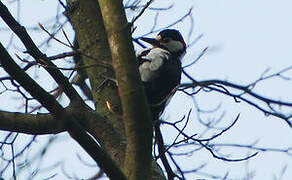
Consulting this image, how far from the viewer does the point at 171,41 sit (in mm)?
5957

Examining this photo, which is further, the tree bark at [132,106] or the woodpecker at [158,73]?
the woodpecker at [158,73]

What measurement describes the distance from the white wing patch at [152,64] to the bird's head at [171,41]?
1.65ft

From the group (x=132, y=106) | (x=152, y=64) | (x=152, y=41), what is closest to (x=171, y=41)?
(x=152, y=41)

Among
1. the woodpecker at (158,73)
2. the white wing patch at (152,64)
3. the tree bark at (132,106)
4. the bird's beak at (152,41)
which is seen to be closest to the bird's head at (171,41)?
the bird's beak at (152,41)

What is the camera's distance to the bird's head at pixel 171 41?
5.89m

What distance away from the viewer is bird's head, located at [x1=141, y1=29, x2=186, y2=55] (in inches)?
232

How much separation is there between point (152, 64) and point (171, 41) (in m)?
0.92

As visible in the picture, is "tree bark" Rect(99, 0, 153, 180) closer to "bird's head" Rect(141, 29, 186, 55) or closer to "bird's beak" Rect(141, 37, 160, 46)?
"bird's beak" Rect(141, 37, 160, 46)

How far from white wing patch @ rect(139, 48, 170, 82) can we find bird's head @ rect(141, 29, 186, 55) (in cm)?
50

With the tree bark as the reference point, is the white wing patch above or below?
above

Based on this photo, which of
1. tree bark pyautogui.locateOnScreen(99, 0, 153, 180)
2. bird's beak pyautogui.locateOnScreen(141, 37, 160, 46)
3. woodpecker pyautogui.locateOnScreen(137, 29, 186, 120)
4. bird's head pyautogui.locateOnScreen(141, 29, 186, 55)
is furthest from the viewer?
bird's head pyautogui.locateOnScreen(141, 29, 186, 55)

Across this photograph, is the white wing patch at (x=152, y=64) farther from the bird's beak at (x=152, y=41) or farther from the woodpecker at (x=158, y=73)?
the bird's beak at (x=152, y=41)

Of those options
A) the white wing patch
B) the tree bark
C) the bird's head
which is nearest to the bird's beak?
the bird's head

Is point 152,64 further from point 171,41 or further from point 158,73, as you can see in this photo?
point 171,41
